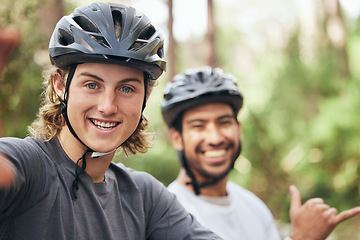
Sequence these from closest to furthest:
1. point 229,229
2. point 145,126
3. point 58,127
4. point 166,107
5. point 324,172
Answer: point 58,127, point 145,126, point 229,229, point 166,107, point 324,172

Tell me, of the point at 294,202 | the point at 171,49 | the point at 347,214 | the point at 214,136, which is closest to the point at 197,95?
the point at 214,136

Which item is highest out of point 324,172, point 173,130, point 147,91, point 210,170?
point 147,91

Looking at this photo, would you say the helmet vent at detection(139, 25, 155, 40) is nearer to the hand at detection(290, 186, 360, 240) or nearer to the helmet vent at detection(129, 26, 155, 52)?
the helmet vent at detection(129, 26, 155, 52)

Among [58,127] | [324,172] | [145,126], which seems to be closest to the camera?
[58,127]

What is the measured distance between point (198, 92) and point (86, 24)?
5.08 feet

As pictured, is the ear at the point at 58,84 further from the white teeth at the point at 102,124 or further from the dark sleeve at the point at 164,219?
the dark sleeve at the point at 164,219

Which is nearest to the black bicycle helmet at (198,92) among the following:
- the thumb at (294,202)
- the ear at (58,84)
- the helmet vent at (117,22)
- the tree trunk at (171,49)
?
the thumb at (294,202)

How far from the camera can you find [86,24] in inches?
92.1

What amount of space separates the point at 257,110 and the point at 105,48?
7.06m

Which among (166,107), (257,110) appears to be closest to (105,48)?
(166,107)

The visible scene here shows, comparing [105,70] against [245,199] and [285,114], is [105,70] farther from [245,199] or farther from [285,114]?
[285,114]

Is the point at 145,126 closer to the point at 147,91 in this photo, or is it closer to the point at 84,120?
the point at 147,91

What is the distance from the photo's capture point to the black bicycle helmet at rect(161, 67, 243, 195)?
3705 millimetres

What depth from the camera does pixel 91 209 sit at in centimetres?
215
